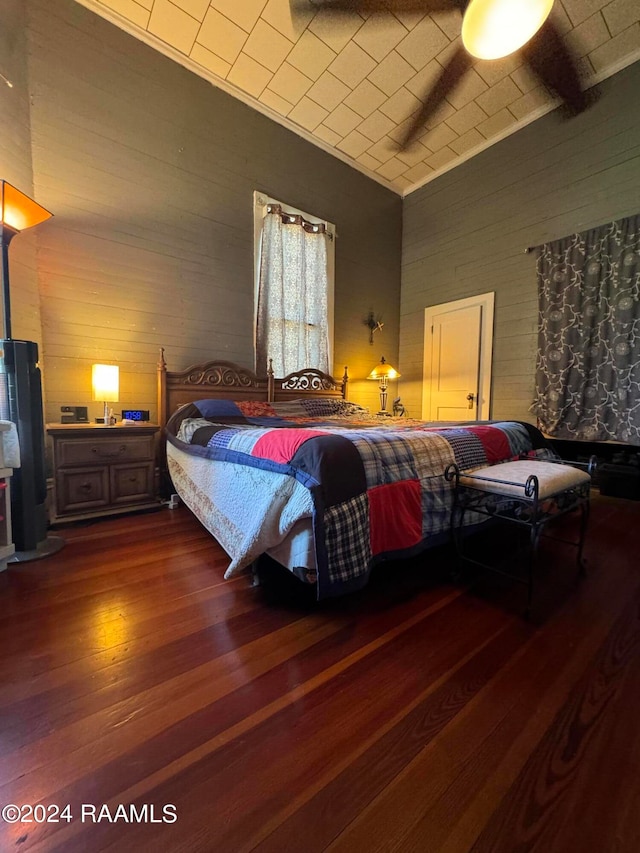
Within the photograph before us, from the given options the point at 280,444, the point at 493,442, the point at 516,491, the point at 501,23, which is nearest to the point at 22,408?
the point at 280,444

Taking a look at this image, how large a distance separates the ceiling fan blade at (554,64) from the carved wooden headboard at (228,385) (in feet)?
9.77

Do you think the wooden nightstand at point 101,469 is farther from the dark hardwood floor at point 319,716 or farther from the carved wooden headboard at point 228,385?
the dark hardwood floor at point 319,716

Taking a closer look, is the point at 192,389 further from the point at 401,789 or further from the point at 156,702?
the point at 401,789

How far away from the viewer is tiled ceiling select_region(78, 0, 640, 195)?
262 centimetres

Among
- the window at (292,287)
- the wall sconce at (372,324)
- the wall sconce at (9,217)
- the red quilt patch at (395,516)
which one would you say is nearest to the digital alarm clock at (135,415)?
the wall sconce at (9,217)

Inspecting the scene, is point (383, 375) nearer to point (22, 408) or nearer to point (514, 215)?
point (514, 215)

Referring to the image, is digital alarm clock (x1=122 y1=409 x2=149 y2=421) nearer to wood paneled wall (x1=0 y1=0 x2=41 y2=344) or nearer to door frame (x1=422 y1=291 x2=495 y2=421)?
wood paneled wall (x1=0 y1=0 x2=41 y2=344)

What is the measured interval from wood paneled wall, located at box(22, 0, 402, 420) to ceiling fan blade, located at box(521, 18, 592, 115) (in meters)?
2.18

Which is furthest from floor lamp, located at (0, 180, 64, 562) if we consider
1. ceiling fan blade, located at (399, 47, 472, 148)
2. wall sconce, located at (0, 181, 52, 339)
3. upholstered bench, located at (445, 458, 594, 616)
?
ceiling fan blade, located at (399, 47, 472, 148)

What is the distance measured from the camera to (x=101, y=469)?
2473 millimetres

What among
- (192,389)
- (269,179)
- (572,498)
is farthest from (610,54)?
(192,389)

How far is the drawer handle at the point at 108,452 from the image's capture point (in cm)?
243

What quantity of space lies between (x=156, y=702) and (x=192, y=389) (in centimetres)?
255

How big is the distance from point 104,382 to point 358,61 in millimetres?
3458
